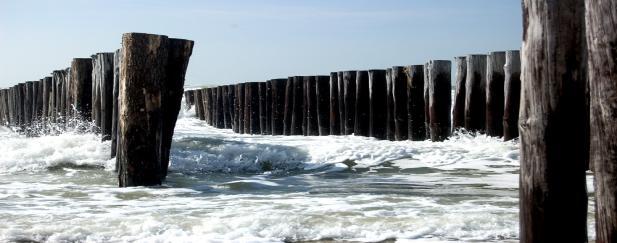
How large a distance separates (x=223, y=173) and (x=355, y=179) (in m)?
1.86

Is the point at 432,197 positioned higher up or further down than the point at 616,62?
further down

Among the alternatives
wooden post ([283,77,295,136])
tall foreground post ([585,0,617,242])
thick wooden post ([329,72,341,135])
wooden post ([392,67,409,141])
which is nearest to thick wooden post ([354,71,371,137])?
thick wooden post ([329,72,341,135])

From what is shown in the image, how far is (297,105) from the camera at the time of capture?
13.3 meters

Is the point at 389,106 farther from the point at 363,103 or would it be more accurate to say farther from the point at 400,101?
the point at 363,103

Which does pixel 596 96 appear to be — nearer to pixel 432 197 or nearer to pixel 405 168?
pixel 432 197

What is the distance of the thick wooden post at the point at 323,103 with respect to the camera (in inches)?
495

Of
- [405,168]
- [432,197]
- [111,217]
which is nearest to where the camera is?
[111,217]

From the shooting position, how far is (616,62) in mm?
2832

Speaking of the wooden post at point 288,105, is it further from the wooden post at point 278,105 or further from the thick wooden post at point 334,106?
the thick wooden post at point 334,106

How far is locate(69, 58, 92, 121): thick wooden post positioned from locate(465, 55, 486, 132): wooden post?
5005mm

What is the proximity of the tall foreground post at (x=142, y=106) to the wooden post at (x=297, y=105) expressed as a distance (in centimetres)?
602

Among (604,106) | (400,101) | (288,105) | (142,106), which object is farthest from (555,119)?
(288,105)

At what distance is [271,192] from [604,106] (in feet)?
14.4

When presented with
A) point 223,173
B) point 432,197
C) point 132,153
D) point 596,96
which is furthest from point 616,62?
point 223,173
